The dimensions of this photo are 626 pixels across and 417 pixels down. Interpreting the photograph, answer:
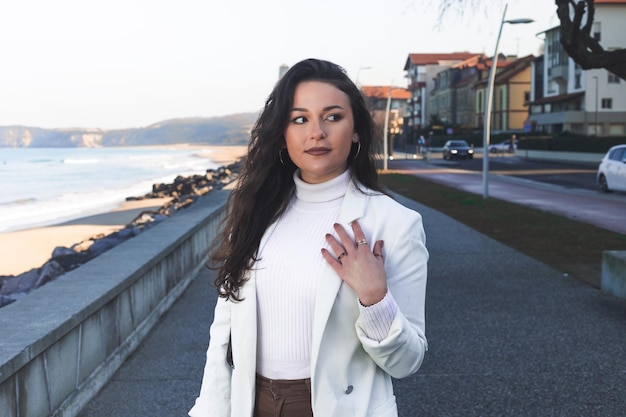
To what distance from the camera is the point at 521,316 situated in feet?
23.0

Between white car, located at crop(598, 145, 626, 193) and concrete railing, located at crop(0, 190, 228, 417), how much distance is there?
58.4 ft

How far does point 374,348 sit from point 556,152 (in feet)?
179

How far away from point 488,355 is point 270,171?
3715mm

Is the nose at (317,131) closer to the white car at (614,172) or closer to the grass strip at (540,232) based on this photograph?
the grass strip at (540,232)

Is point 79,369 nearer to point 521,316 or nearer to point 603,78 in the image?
point 521,316

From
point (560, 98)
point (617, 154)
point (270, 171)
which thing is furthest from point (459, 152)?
point (270, 171)

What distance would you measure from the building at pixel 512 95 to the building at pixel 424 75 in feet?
110

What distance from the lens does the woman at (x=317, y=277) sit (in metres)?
2.05

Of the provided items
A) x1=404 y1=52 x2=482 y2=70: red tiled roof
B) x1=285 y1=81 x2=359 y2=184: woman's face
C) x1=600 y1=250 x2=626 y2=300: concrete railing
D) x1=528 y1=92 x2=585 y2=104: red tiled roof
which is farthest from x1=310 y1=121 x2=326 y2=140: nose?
x1=404 y1=52 x2=482 y2=70: red tiled roof

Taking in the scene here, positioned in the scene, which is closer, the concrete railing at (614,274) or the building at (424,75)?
the concrete railing at (614,274)

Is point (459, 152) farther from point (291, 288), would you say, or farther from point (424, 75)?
point (424, 75)

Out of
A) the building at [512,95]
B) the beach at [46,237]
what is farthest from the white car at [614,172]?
the building at [512,95]

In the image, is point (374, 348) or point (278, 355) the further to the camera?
point (278, 355)

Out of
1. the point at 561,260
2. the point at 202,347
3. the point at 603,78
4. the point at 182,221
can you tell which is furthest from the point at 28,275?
the point at 603,78
